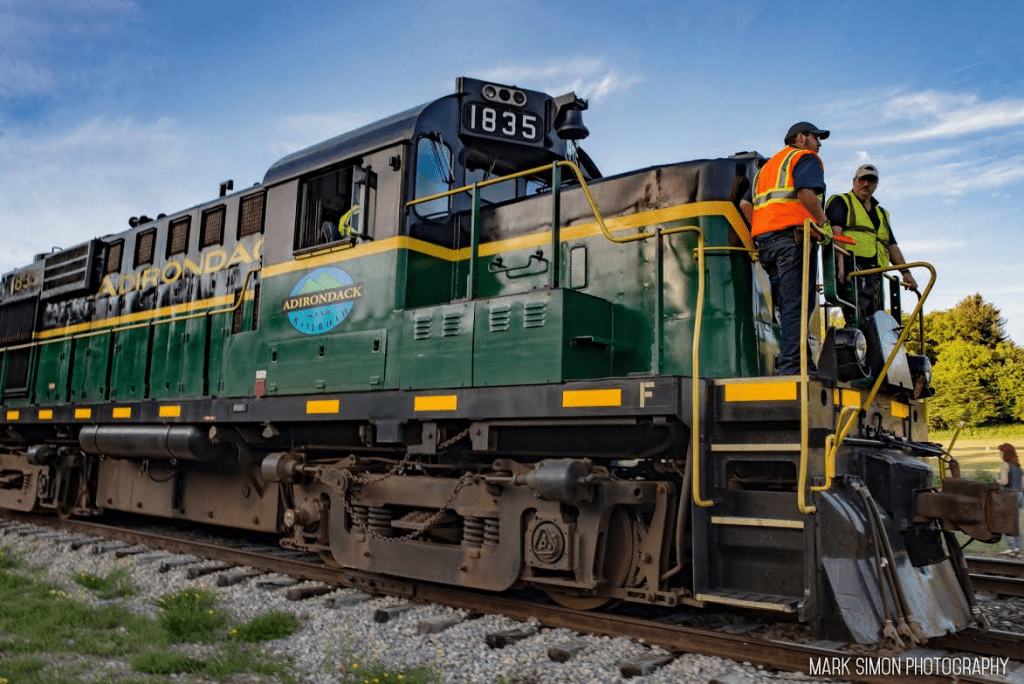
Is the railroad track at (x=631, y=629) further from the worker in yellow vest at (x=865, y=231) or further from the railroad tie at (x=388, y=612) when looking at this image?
Answer: the worker in yellow vest at (x=865, y=231)

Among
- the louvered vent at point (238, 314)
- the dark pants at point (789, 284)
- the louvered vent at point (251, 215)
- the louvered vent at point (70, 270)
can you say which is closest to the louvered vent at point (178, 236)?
the louvered vent at point (251, 215)

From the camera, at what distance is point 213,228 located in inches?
336

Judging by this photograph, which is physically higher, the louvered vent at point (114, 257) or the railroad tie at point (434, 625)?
the louvered vent at point (114, 257)

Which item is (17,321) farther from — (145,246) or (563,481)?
(563,481)

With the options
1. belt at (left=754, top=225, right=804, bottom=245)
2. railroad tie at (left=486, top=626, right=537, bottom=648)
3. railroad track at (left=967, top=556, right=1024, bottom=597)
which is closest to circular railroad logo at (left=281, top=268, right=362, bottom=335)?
railroad tie at (left=486, top=626, right=537, bottom=648)

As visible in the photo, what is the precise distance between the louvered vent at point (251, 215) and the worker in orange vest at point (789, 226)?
5.02 meters

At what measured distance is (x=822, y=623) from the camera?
13.7 feet

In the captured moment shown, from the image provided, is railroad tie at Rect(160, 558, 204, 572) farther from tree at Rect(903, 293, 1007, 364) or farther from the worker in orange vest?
tree at Rect(903, 293, 1007, 364)

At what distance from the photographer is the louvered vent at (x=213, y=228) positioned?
8.43 meters

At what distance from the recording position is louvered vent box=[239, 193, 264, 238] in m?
7.94

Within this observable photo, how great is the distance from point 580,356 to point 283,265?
3.11 metres

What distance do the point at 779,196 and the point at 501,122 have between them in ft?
9.11

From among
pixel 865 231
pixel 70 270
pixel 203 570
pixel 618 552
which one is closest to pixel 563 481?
pixel 618 552

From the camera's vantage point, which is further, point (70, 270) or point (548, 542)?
point (70, 270)
